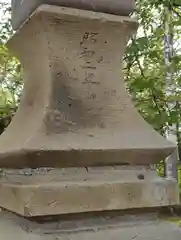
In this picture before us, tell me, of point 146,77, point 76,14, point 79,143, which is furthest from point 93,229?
point 146,77

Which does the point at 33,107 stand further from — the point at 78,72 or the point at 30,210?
the point at 30,210

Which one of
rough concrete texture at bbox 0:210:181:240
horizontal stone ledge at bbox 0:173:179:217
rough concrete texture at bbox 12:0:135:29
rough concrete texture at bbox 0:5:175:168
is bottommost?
rough concrete texture at bbox 0:210:181:240

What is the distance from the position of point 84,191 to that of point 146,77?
211 centimetres

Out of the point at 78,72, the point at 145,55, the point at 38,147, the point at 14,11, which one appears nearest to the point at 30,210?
the point at 38,147

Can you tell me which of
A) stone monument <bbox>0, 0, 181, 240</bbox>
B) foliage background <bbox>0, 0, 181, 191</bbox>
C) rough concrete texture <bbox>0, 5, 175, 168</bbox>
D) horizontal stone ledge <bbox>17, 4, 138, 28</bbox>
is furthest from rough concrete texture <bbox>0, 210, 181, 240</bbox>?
foliage background <bbox>0, 0, 181, 191</bbox>

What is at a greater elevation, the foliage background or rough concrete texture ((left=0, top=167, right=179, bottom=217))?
the foliage background

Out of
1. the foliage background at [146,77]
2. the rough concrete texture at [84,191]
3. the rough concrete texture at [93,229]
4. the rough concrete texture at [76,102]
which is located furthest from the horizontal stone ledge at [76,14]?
the foliage background at [146,77]

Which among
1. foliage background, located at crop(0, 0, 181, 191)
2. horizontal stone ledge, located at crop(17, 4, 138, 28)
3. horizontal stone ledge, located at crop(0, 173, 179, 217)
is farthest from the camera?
foliage background, located at crop(0, 0, 181, 191)

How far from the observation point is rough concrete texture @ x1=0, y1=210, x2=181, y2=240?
1340 mm

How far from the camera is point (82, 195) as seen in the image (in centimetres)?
136

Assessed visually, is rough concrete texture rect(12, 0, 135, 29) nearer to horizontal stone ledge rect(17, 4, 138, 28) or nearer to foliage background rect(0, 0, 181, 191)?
horizontal stone ledge rect(17, 4, 138, 28)

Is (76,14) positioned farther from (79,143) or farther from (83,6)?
(79,143)

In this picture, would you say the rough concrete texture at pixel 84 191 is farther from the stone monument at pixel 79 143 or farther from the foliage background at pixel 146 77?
the foliage background at pixel 146 77

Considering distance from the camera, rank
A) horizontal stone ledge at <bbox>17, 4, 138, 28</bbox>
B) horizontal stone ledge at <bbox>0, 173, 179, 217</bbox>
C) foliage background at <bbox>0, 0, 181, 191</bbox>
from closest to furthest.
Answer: horizontal stone ledge at <bbox>0, 173, 179, 217</bbox>
horizontal stone ledge at <bbox>17, 4, 138, 28</bbox>
foliage background at <bbox>0, 0, 181, 191</bbox>
